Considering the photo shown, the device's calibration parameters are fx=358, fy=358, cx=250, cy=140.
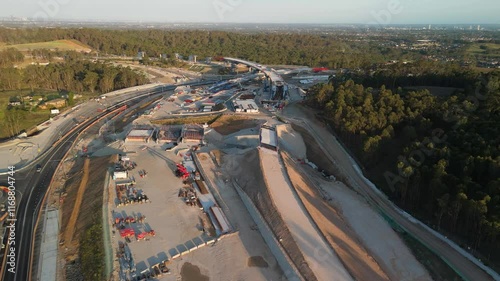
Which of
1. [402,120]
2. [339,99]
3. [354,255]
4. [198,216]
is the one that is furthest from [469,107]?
[198,216]

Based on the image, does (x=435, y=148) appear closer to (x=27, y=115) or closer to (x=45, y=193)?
(x=45, y=193)

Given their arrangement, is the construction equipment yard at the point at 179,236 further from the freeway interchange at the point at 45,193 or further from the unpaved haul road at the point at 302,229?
the freeway interchange at the point at 45,193

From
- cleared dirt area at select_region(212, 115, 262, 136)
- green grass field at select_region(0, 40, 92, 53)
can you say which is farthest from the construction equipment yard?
green grass field at select_region(0, 40, 92, 53)

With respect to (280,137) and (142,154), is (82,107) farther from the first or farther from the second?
(280,137)

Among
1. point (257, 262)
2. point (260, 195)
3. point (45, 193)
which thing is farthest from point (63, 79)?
point (257, 262)

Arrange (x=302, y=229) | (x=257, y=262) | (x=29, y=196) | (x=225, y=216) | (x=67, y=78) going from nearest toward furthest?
(x=257, y=262) → (x=302, y=229) → (x=225, y=216) → (x=29, y=196) → (x=67, y=78)

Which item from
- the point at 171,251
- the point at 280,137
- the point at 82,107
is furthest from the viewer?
the point at 82,107
